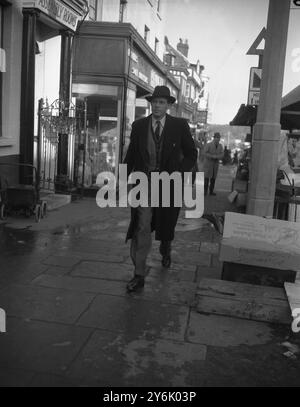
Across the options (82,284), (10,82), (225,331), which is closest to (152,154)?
(82,284)

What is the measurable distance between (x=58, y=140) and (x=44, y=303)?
6.62 meters

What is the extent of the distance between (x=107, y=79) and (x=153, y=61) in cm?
469

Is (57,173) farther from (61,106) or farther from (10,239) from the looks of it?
(10,239)

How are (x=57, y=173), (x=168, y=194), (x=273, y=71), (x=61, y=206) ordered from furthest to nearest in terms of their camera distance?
(x=57, y=173), (x=61, y=206), (x=168, y=194), (x=273, y=71)

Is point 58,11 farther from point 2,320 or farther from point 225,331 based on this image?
point 225,331

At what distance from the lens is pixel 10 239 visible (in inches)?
253

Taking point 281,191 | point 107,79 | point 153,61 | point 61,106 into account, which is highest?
point 153,61

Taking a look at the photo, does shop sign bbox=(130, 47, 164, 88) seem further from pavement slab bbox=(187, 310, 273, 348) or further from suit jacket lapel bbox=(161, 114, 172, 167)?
pavement slab bbox=(187, 310, 273, 348)

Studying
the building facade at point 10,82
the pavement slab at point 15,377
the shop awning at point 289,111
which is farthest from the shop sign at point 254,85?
the pavement slab at point 15,377

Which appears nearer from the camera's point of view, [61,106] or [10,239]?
[10,239]

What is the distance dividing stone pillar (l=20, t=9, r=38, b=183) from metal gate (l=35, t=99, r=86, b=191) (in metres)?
0.19

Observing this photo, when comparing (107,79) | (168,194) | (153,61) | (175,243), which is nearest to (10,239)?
(175,243)

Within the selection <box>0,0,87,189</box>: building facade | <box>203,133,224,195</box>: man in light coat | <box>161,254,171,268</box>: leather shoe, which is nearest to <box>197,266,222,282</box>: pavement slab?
<box>161,254,171,268</box>: leather shoe

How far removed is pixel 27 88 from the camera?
8.74 metres
